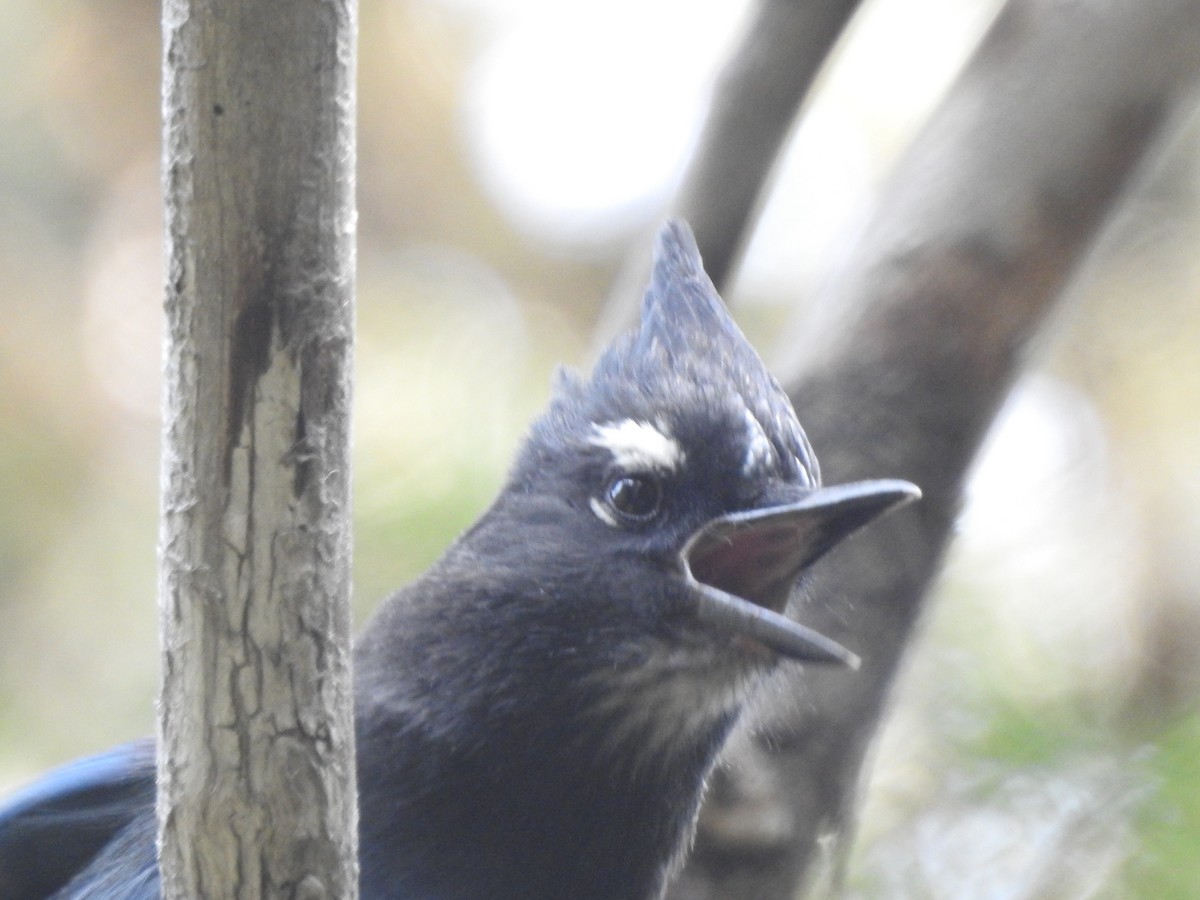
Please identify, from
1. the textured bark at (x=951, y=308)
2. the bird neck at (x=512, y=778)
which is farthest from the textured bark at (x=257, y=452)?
the textured bark at (x=951, y=308)

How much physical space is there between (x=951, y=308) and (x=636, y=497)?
96 centimetres

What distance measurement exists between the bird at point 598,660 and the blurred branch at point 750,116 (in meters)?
0.59

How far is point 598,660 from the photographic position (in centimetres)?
226

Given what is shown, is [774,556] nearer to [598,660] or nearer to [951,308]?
[598,660]

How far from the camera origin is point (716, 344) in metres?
2.55

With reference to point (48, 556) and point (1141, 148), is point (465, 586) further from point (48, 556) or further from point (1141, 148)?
point (48, 556)

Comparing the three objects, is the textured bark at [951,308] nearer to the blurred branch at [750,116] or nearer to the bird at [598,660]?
the blurred branch at [750,116]

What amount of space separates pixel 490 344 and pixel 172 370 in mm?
3239

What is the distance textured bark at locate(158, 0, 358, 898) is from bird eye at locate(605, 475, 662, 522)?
0.81m

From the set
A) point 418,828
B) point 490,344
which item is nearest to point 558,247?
point 490,344

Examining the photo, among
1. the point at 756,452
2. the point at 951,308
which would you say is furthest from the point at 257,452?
the point at 951,308

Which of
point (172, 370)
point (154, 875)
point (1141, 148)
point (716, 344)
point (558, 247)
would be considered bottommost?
point (154, 875)

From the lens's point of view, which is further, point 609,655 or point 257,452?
point 609,655

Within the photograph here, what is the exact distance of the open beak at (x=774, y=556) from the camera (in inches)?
82.7
